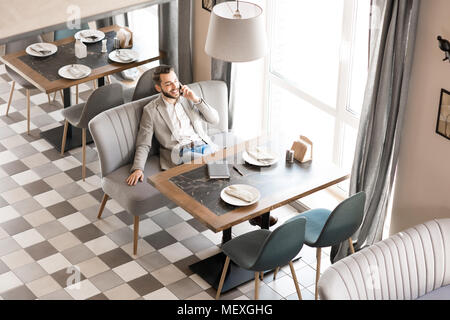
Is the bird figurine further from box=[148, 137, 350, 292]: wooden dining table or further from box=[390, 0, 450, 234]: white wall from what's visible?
box=[148, 137, 350, 292]: wooden dining table

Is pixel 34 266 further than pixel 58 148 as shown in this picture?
No

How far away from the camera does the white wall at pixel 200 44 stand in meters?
7.86

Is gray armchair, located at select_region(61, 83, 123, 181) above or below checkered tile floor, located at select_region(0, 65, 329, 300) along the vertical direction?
above

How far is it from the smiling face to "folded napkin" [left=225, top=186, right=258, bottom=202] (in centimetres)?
119

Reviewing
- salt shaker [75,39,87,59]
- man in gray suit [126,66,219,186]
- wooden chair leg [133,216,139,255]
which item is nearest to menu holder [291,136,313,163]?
man in gray suit [126,66,219,186]

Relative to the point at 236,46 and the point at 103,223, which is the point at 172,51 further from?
the point at 236,46

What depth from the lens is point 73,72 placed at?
7.71 m

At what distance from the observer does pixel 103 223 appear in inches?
281

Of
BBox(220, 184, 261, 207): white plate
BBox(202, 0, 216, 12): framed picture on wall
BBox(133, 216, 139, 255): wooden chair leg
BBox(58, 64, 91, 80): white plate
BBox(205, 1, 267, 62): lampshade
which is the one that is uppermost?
BBox(205, 1, 267, 62): lampshade

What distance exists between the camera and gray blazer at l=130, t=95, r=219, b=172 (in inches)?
271

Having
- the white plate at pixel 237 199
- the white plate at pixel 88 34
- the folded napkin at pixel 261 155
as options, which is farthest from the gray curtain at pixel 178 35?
the white plate at pixel 237 199

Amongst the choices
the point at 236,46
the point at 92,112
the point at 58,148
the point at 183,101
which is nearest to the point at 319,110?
the point at 183,101

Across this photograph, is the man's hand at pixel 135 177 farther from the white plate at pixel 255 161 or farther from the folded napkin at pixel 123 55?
the folded napkin at pixel 123 55

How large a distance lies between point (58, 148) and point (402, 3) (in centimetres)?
426
